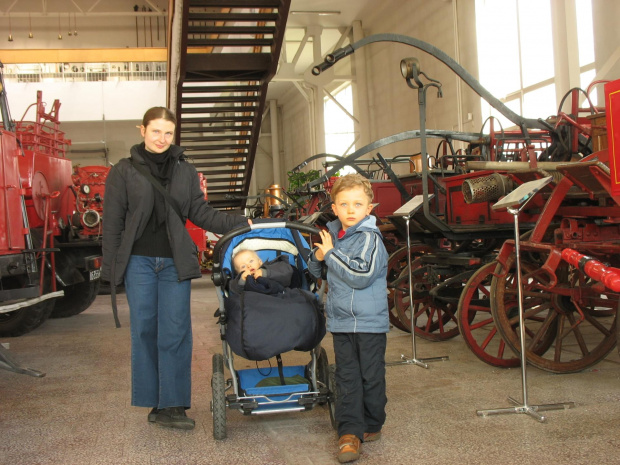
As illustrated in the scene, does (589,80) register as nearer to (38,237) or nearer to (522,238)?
(522,238)

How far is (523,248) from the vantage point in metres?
4.18

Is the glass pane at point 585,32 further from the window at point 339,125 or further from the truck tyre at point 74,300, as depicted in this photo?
the window at point 339,125

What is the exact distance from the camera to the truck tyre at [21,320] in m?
6.69

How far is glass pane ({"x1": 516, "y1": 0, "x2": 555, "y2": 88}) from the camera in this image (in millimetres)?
10789

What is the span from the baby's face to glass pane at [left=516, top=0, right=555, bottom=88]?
8.79 metres

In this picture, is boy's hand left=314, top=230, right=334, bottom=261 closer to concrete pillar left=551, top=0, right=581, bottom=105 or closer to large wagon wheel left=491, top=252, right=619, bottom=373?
large wagon wheel left=491, top=252, right=619, bottom=373

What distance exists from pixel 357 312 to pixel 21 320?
4.89m

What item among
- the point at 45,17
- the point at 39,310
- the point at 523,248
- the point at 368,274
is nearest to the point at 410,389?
the point at 523,248

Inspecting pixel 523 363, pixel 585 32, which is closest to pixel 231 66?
pixel 585 32

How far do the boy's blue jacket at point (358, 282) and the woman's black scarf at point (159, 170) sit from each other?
0.99 meters

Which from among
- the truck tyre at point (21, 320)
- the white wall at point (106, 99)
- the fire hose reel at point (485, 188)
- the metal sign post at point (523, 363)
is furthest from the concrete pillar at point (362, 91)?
the metal sign post at point (523, 363)

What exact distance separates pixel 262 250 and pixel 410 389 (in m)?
1.32

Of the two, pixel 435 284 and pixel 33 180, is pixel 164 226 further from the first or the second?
pixel 33 180

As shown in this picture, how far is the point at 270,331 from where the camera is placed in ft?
10.1
